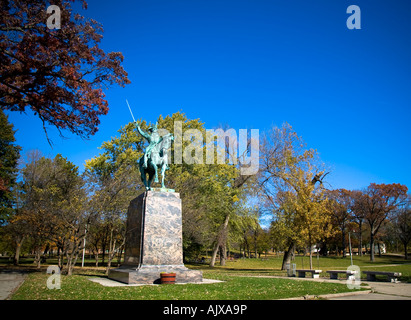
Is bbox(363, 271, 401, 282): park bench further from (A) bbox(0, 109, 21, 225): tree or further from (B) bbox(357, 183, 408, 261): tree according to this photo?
(B) bbox(357, 183, 408, 261): tree

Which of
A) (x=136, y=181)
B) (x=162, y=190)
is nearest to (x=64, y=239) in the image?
(x=136, y=181)

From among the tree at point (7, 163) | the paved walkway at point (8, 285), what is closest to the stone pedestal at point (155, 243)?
the paved walkway at point (8, 285)

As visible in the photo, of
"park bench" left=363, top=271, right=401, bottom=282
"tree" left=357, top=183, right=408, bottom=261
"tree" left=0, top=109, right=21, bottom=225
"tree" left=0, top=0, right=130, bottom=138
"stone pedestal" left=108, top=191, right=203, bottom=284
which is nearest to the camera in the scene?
"tree" left=0, top=0, right=130, bottom=138

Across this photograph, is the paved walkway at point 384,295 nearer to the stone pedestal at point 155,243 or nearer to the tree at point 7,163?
the stone pedestal at point 155,243

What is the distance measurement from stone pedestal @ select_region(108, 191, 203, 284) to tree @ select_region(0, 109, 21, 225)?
2373 cm

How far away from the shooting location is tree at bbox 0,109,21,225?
32562 millimetres

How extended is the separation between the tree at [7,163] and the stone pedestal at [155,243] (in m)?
23.7

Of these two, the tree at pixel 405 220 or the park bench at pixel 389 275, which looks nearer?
the park bench at pixel 389 275

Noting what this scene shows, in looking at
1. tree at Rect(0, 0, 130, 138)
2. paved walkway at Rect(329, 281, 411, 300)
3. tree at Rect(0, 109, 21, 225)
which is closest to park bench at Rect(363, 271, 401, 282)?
paved walkway at Rect(329, 281, 411, 300)

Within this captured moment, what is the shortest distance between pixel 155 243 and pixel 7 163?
29418mm

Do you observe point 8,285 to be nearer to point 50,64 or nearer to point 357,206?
point 50,64

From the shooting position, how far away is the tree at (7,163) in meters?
32.6
